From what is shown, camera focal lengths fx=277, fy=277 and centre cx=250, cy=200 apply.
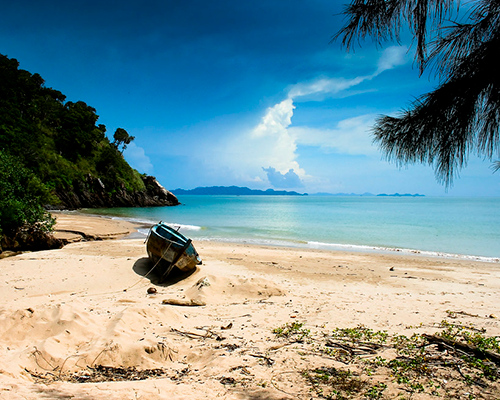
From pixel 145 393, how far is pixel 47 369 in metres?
1.51

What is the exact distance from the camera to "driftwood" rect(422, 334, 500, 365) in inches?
133

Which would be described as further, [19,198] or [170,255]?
[19,198]

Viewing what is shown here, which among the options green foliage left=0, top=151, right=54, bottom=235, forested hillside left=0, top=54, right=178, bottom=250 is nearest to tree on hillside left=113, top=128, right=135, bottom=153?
forested hillside left=0, top=54, right=178, bottom=250

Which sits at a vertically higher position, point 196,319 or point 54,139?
point 54,139

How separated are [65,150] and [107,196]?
1229 cm

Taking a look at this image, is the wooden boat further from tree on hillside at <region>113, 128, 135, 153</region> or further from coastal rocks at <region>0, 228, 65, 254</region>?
tree on hillside at <region>113, 128, 135, 153</region>

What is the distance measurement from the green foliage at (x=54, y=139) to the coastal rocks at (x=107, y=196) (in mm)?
568

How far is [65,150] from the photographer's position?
54625 millimetres

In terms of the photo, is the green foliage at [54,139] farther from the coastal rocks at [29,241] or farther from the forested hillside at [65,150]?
Result: the coastal rocks at [29,241]

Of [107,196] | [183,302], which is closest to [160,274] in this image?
[183,302]

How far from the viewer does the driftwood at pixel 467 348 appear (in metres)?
3.37

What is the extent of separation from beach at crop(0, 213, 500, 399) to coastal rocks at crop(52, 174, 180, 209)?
40.7m

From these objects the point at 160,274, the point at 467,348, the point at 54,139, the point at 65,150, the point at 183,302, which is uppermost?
the point at 54,139

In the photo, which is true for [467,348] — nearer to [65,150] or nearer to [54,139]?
[65,150]
